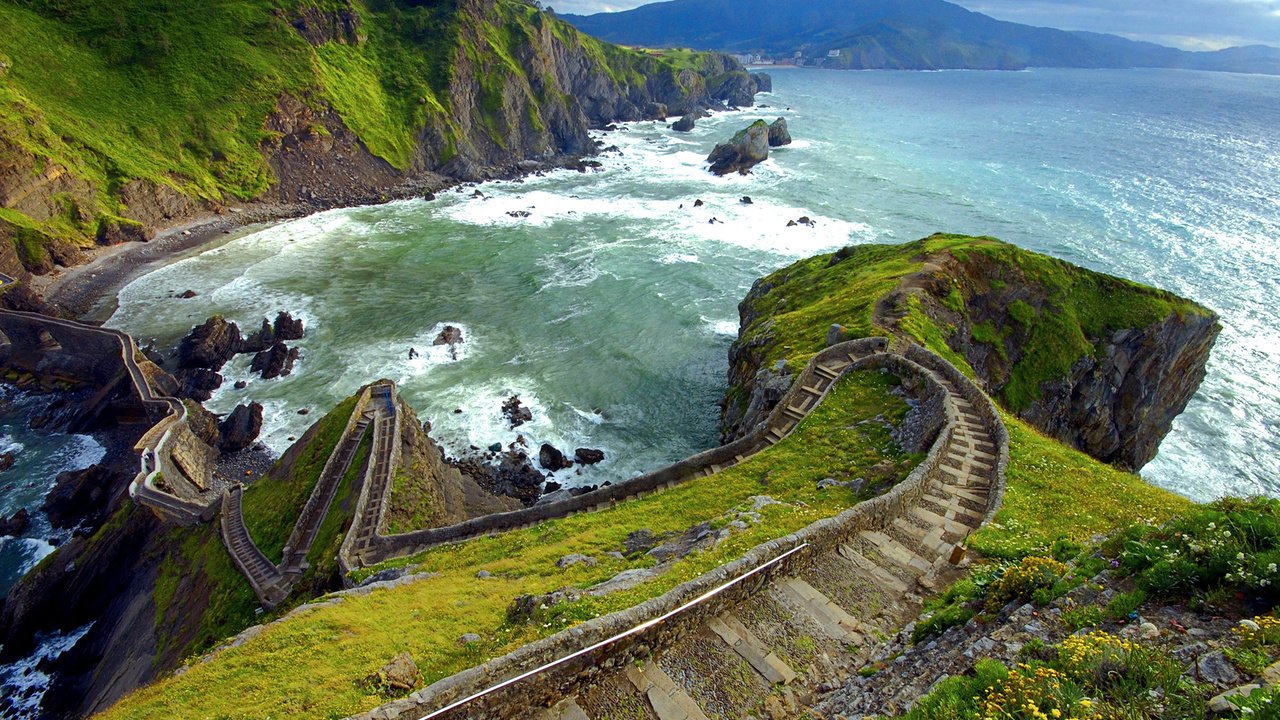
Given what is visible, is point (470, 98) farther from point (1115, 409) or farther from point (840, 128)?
point (1115, 409)

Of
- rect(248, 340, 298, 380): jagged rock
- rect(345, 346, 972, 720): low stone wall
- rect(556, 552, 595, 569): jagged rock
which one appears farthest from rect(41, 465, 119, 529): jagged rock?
rect(345, 346, 972, 720): low stone wall

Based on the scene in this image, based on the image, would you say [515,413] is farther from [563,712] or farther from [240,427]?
[563,712]

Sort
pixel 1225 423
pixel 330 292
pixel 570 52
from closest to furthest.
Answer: pixel 1225 423
pixel 330 292
pixel 570 52

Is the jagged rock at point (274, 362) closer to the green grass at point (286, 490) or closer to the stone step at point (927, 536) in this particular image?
the green grass at point (286, 490)

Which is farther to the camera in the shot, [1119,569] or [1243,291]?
[1243,291]

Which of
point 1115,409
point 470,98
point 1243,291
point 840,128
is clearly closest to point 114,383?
point 1115,409

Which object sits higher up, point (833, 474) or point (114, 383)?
point (833, 474)
